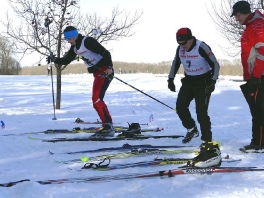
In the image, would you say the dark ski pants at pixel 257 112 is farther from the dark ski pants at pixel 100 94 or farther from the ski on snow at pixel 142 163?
the dark ski pants at pixel 100 94

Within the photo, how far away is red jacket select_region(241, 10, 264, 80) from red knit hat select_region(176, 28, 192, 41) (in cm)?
77

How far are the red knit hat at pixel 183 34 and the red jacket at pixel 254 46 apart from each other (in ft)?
2.51

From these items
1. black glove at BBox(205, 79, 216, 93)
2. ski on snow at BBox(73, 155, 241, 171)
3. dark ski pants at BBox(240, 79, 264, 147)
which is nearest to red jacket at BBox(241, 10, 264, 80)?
dark ski pants at BBox(240, 79, 264, 147)

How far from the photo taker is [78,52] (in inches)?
239

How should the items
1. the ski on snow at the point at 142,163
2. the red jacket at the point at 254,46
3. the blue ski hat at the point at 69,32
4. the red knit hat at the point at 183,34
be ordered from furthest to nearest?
the blue ski hat at the point at 69,32 → the red knit hat at the point at 183,34 → the red jacket at the point at 254,46 → the ski on snow at the point at 142,163

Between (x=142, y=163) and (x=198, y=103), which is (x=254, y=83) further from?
(x=142, y=163)

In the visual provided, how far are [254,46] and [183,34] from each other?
3.29 feet

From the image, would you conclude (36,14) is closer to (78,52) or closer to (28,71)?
(78,52)

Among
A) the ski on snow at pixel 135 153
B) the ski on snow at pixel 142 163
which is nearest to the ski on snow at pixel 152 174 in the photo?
the ski on snow at pixel 142 163

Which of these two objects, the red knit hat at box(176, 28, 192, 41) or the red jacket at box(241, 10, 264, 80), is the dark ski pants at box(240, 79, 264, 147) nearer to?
the red jacket at box(241, 10, 264, 80)

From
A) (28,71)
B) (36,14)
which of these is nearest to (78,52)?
(36,14)

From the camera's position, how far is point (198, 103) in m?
4.68

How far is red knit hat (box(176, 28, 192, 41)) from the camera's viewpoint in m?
4.48

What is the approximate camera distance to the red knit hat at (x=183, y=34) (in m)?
4.48
